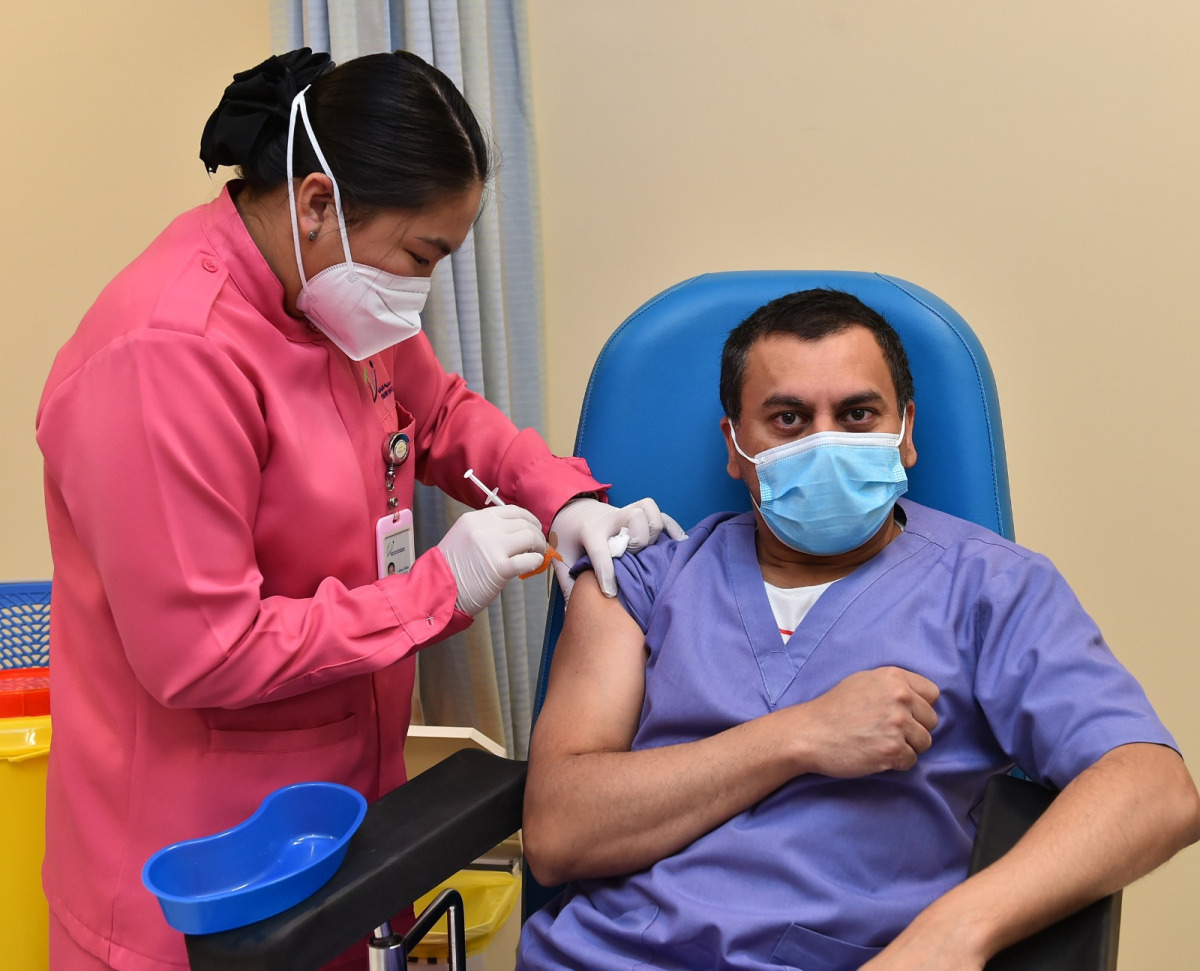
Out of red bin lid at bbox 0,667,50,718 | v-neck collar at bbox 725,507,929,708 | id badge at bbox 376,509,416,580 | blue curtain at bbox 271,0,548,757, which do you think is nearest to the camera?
v-neck collar at bbox 725,507,929,708

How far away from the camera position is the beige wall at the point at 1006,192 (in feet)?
6.41

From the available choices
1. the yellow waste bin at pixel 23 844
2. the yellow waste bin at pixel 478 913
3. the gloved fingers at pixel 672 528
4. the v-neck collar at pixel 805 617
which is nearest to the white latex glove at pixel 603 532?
the gloved fingers at pixel 672 528

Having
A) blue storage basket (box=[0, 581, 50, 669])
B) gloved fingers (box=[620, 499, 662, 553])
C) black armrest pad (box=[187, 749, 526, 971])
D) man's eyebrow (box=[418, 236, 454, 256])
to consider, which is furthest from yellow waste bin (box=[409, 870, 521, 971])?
man's eyebrow (box=[418, 236, 454, 256])

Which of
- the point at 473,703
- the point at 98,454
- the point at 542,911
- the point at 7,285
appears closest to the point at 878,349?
the point at 542,911

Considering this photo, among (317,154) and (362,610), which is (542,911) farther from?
(317,154)

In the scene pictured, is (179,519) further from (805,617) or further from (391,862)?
(805,617)

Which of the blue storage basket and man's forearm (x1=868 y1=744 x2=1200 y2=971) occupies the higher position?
man's forearm (x1=868 y1=744 x2=1200 y2=971)

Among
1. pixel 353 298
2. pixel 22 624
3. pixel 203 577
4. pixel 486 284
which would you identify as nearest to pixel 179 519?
pixel 203 577

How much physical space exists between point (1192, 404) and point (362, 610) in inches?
62.1

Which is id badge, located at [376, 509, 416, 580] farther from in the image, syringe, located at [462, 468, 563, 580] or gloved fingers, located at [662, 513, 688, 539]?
gloved fingers, located at [662, 513, 688, 539]

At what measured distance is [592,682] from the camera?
1.44 m

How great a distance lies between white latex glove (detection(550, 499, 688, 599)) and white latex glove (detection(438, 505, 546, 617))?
8 centimetres

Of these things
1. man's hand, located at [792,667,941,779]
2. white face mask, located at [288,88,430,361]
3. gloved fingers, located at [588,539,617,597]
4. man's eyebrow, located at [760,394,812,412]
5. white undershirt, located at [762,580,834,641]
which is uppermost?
white face mask, located at [288,88,430,361]

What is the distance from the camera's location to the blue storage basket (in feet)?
7.11
